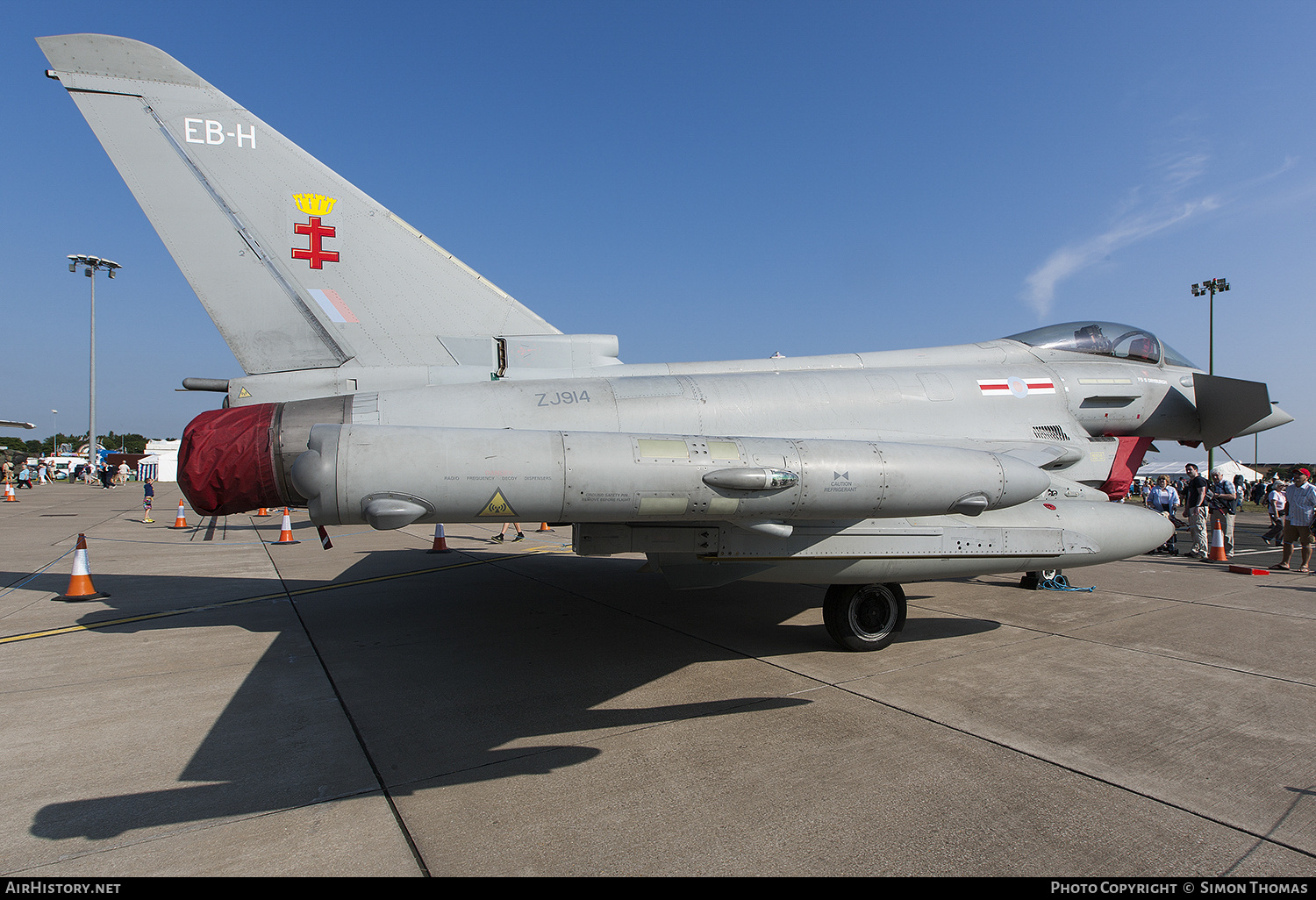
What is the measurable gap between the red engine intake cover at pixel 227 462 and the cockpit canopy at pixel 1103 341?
758cm

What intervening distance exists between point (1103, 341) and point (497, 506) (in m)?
7.32

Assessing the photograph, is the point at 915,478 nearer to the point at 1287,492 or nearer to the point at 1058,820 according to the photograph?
the point at 1058,820

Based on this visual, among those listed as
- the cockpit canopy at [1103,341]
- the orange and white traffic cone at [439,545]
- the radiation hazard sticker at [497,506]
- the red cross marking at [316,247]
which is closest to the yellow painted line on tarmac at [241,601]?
the orange and white traffic cone at [439,545]

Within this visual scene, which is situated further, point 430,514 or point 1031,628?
point 1031,628

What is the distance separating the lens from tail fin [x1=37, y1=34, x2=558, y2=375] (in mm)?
5367

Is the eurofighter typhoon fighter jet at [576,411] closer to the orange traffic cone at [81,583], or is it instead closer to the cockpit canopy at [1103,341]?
the cockpit canopy at [1103,341]

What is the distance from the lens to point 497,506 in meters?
3.55

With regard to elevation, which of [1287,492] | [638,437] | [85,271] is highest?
[85,271]

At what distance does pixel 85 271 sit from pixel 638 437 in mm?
60266

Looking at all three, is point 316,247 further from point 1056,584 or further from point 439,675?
point 1056,584

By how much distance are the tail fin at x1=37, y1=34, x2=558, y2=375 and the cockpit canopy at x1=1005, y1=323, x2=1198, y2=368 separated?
647 centimetres

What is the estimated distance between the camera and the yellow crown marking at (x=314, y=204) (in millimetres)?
5598

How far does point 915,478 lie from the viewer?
14.0ft
